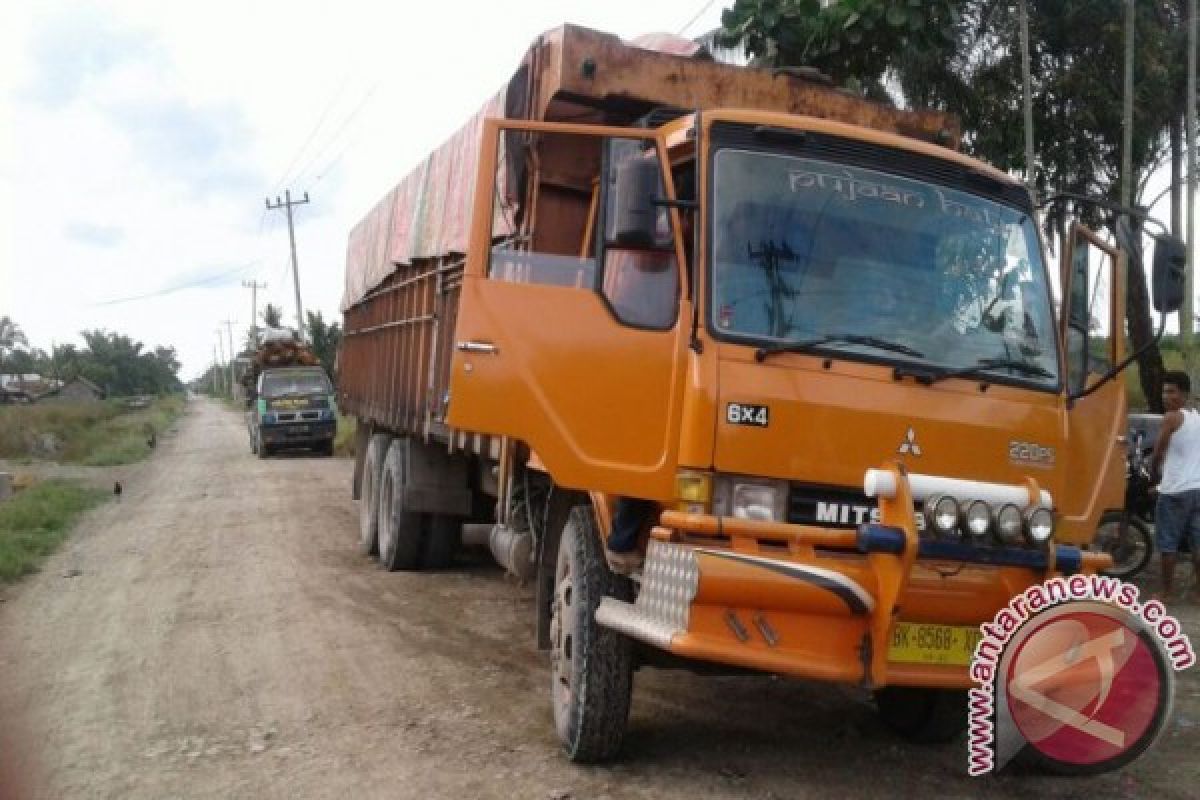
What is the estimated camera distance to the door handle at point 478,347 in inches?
183

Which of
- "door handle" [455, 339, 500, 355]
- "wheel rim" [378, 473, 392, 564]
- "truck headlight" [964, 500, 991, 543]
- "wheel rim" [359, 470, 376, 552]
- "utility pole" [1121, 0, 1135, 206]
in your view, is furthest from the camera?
"utility pole" [1121, 0, 1135, 206]

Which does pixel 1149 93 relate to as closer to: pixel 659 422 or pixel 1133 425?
pixel 1133 425

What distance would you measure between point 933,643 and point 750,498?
0.83m

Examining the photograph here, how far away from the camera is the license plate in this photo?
4.07 metres

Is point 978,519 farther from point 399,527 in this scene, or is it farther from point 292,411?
point 292,411

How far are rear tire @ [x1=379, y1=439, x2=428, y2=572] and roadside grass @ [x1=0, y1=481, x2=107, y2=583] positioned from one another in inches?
133

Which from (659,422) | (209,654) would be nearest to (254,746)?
(209,654)

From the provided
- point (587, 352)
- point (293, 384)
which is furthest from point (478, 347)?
point (293, 384)

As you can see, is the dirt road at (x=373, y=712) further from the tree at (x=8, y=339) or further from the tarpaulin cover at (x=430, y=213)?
the tree at (x=8, y=339)

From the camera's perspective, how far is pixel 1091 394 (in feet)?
16.3

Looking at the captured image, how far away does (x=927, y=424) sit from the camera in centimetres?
441

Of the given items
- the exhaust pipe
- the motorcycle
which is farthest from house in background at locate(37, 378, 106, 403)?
the exhaust pipe

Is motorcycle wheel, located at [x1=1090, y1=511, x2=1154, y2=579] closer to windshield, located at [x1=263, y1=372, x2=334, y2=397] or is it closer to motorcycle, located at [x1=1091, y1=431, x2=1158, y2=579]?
motorcycle, located at [x1=1091, y1=431, x2=1158, y2=579]

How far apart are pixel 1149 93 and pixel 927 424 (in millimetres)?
14338
